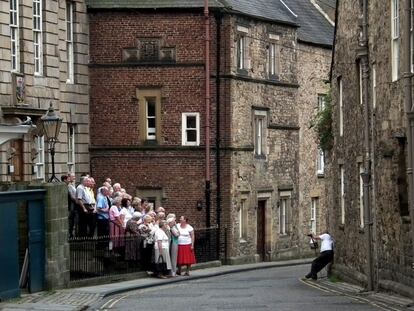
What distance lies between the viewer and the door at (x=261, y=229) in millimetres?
54047

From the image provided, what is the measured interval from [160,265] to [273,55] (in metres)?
17.2

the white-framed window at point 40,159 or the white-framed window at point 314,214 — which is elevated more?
the white-framed window at point 40,159

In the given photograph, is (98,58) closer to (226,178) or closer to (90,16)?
(90,16)

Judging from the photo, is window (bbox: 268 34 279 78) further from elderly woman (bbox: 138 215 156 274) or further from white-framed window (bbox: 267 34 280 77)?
elderly woman (bbox: 138 215 156 274)

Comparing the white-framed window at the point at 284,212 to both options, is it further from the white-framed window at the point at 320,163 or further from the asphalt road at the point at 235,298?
the asphalt road at the point at 235,298

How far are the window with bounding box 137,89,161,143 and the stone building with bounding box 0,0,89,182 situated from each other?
2003mm

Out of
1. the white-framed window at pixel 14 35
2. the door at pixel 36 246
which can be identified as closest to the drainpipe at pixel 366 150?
the door at pixel 36 246

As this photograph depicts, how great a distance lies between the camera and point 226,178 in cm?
5047

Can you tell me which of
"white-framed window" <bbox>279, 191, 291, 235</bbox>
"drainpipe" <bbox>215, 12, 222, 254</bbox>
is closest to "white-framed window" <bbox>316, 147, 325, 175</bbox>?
"white-framed window" <bbox>279, 191, 291, 235</bbox>

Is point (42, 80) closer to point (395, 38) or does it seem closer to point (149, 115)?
point (149, 115)

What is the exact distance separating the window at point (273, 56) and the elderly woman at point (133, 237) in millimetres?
16405

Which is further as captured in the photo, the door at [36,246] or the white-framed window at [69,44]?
the white-framed window at [69,44]

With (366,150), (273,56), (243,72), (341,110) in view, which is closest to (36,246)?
(366,150)

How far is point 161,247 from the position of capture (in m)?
39.3
